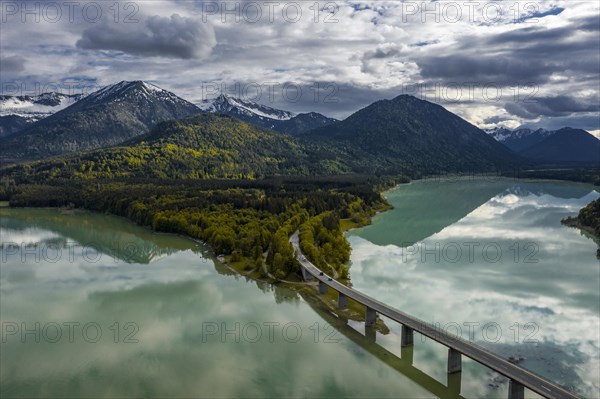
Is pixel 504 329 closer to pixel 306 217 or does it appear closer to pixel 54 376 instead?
pixel 54 376

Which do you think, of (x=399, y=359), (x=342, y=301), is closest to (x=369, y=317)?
(x=342, y=301)

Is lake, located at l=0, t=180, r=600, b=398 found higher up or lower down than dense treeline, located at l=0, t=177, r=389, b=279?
lower down

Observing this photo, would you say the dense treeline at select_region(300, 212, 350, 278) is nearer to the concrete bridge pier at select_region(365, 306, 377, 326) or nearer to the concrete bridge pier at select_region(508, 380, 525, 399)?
the concrete bridge pier at select_region(365, 306, 377, 326)

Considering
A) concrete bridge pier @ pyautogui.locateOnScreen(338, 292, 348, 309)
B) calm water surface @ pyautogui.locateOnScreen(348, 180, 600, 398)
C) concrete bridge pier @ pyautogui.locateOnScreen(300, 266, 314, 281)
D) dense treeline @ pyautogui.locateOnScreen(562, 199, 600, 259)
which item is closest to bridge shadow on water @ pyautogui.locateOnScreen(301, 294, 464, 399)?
calm water surface @ pyautogui.locateOnScreen(348, 180, 600, 398)

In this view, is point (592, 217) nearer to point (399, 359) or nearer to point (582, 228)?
point (582, 228)

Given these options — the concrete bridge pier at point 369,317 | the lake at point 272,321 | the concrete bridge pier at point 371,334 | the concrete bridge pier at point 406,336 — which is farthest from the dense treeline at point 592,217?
the concrete bridge pier at point 406,336
